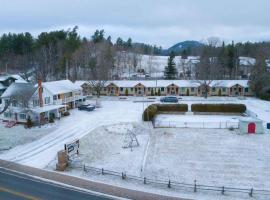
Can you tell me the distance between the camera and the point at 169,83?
69188 millimetres

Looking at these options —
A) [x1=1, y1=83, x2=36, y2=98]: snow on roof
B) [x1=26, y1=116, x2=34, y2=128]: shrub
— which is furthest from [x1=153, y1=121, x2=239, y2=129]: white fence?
[x1=1, y1=83, x2=36, y2=98]: snow on roof

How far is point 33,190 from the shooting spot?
2172 centimetres

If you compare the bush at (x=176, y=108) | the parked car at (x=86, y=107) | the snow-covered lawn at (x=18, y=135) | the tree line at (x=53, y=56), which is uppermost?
the tree line at (x=53, y=56)

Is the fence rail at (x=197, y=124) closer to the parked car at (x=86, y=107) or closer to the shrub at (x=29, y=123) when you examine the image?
the parked car at (x=86, y=107)

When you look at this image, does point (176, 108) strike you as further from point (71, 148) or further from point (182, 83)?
point (71, 148)

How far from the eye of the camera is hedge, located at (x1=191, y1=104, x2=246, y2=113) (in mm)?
48875

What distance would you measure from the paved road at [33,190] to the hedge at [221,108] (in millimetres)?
32165

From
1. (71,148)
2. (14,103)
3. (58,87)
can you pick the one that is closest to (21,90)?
(14,103)

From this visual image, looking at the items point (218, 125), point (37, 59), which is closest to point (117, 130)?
point (218, 125)

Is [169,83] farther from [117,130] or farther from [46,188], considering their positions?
[46,188]

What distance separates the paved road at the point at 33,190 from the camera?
20.6 meters

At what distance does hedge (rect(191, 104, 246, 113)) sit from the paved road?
1266 inches

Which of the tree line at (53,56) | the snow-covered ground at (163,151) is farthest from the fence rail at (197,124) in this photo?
the tree line at (53,56)

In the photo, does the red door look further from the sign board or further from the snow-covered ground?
the sign board
